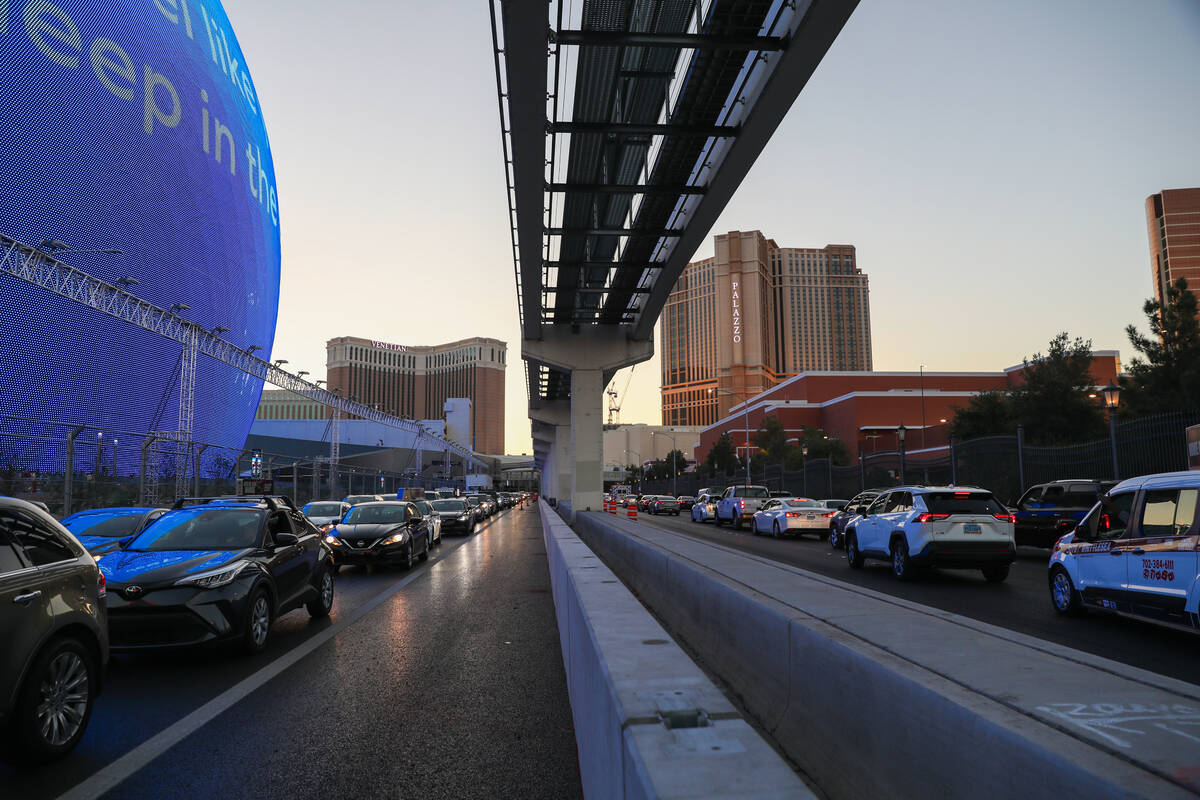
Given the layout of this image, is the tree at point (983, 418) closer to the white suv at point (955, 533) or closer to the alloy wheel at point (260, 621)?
the white suv at point (955, 533)

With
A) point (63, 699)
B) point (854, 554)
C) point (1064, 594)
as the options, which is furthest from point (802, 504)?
point (63, 699)

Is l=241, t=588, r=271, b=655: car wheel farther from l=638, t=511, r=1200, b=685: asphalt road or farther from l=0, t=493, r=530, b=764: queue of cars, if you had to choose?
l=638, t=511, r=1200, b=685: asphalt road

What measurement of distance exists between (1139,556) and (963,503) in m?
4.96

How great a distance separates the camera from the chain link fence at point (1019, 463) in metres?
19.4

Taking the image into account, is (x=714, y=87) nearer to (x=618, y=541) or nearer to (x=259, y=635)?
(x=618, y=541)

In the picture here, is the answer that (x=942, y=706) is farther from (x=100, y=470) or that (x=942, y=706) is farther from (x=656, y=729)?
(x=100, y=470)

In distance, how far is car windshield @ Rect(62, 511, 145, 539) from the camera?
11.5 meters

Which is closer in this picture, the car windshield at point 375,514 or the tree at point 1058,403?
the car windshield at point 375,514

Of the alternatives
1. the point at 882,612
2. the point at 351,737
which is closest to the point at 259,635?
the point at 351,737

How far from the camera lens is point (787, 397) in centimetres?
10119

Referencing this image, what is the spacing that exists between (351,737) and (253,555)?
3.81 metres

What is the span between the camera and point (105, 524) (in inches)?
462

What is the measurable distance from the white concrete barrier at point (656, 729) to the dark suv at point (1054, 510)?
15.3 m

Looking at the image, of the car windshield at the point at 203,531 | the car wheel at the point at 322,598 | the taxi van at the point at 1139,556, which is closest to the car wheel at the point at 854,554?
the taxi van at the point at 1139,556
